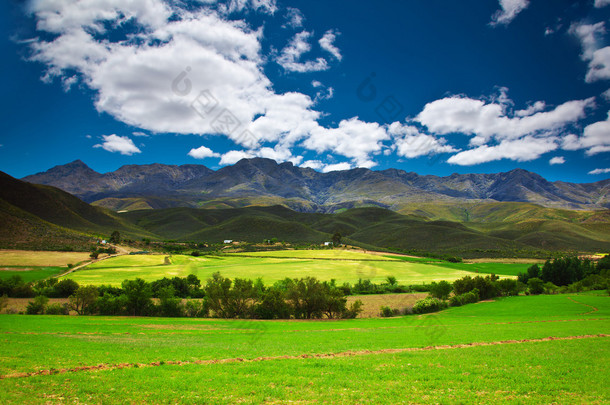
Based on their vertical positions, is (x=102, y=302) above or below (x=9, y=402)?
below

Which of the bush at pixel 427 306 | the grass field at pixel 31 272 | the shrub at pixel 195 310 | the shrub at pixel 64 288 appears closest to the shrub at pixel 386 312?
the bush at pixel 427 306

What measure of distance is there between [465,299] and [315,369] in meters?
54.8

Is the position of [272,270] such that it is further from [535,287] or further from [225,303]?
[535,287]

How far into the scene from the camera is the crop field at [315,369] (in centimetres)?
1359

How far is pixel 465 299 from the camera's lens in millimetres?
62438

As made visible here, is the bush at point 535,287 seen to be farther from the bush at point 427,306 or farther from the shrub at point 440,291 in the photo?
the bush at point 427,306

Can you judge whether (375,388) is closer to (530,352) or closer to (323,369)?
(323,369)

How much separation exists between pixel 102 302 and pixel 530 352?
57.4 meters

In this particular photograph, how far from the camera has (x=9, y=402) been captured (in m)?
12.0

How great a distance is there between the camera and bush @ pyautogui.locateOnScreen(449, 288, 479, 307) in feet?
201

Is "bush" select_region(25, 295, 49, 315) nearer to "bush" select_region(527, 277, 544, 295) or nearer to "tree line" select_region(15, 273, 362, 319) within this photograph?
"tree line" select_region(15, 273, 362, 319)

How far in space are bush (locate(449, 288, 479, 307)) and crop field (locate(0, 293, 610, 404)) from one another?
1205 inches

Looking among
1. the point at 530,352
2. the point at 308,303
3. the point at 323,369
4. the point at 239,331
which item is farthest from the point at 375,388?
the point at 308,303

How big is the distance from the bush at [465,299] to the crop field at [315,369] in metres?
30.6
